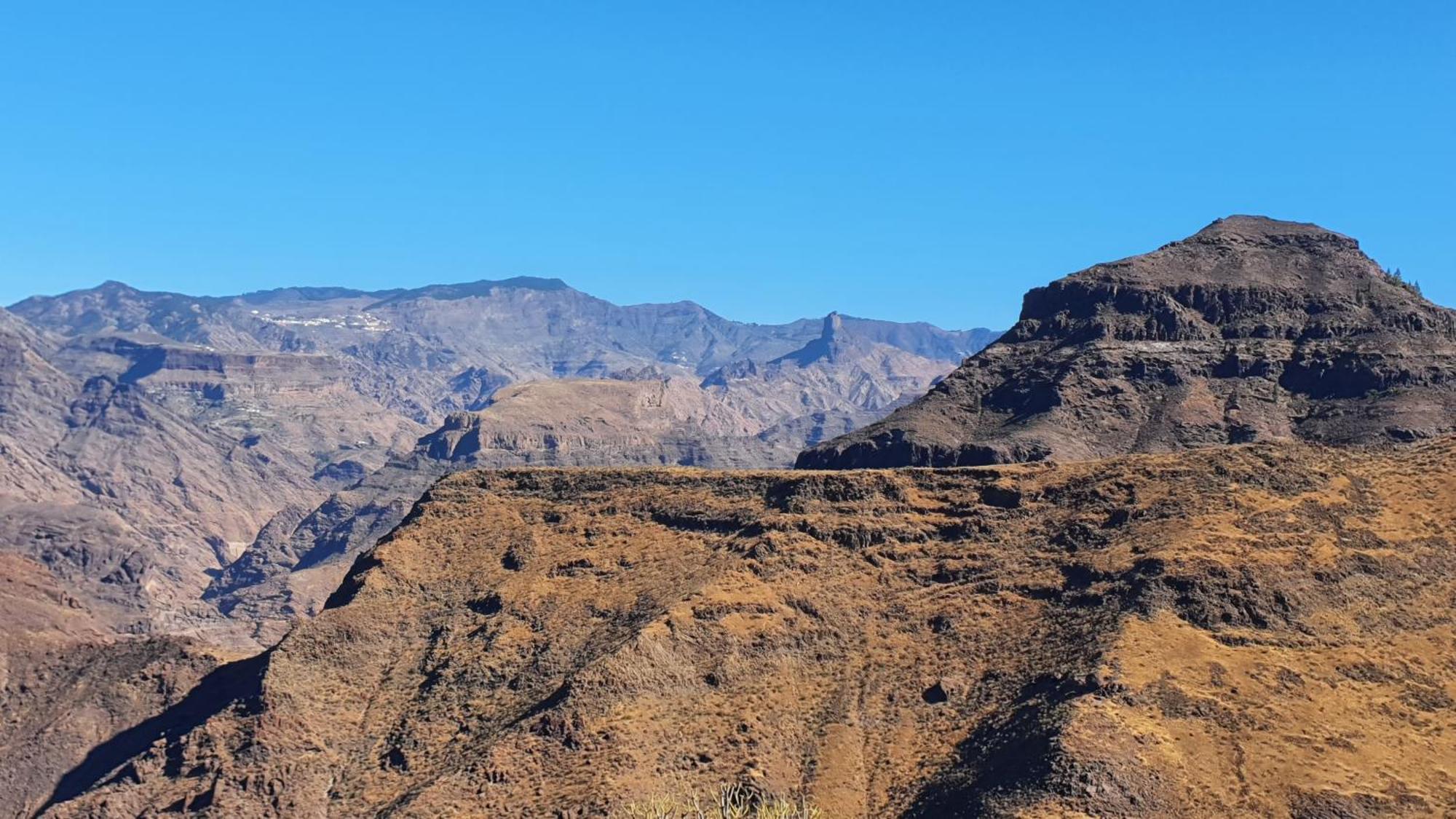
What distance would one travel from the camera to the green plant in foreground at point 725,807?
88.0 metres

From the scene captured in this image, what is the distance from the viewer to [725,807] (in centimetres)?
9294

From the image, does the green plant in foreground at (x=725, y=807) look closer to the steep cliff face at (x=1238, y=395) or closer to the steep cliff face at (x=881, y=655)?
the steep cliff face at (x=881, y=655)

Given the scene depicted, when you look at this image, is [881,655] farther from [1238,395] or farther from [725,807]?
[1238,395]

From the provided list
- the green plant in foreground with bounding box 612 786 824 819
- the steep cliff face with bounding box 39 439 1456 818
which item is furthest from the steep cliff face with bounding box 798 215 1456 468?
the green plant in foreground with bounding box 612 786 824 819

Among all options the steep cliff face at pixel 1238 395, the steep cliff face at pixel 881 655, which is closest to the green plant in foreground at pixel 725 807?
the steep cliff face at pixel 881 655

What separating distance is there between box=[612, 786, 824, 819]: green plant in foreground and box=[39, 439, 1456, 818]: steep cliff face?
7.11 ft

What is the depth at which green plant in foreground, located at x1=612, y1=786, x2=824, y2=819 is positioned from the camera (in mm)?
88000

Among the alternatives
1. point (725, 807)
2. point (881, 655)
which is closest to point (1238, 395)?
point (881, 655)

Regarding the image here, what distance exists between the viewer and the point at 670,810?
319 ft

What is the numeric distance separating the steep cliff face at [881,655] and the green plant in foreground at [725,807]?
7.11 feet

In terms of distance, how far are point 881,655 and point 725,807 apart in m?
30.0

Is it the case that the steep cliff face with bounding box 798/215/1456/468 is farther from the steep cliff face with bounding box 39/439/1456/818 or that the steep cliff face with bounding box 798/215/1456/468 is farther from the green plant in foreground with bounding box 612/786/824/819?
the green plant in foreground with bounding box 612/786/824/819

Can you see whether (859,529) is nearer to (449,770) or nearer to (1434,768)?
(449,770)

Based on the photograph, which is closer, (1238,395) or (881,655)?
(881,655)
